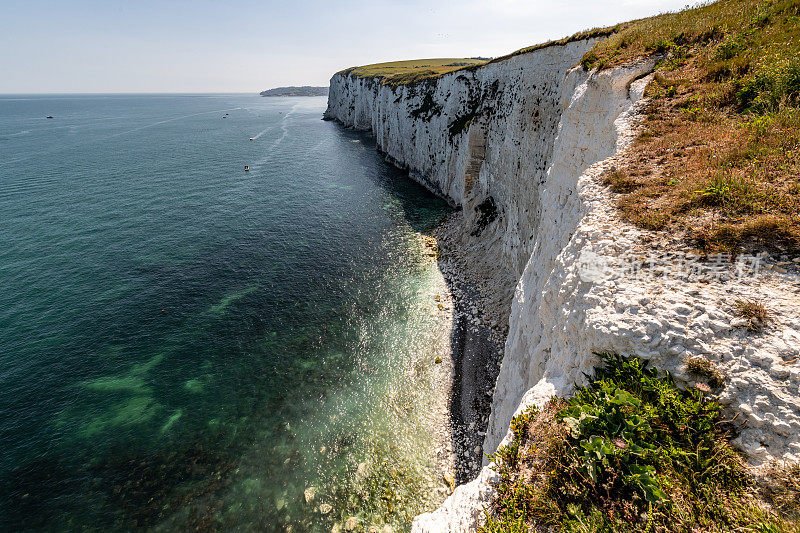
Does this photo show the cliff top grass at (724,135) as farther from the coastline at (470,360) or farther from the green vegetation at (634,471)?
the coastline at (470,360)

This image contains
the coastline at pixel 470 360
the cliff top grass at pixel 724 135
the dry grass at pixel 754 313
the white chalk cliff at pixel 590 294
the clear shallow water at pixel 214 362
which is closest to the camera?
the white chalk cliff at pixel 590 294

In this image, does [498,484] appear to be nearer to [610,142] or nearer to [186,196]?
[610,142]

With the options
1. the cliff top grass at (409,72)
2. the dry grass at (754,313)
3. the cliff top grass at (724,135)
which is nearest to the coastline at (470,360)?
the dry grass at (754,313)

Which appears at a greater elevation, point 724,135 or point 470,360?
point 724,135

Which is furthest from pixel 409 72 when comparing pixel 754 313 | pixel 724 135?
pixel 754 313

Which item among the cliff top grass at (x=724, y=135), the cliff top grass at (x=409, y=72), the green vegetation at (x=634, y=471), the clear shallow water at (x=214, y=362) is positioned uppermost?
the cliff top grass at (x=409, y=72)

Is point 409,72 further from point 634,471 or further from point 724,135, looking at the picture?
point 634,471

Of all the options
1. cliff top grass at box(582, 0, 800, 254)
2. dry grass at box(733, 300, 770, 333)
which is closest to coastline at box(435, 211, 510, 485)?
dry grass at box(733, 300, 770, 333)
